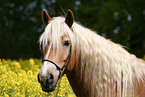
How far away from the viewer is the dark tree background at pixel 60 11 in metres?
16.5

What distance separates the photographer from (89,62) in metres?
2.42

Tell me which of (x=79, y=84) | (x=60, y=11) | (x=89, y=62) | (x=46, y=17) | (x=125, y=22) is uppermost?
(x=60, y=11)

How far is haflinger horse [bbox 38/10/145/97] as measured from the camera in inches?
91.7

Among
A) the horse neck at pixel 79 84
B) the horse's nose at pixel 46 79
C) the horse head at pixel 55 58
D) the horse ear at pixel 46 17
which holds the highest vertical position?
the horse ear at pixel 46 17

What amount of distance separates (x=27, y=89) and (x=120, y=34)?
14.4 metres

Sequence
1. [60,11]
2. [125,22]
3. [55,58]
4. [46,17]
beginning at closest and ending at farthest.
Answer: [55,58], [46,17], [60,11], [125,22]

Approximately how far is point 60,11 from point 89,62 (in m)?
12.8

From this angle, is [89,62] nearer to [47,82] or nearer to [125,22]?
[47,82]

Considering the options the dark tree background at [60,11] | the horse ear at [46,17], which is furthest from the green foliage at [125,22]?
the horse ear at [46,17]

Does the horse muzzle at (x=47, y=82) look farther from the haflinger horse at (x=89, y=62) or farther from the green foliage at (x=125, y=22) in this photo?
the green foliage at (x=125, y=22)

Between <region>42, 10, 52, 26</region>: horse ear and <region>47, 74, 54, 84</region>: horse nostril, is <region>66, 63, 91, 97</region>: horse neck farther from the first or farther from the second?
<region>42, 10, 52, 26</region>: horse ear

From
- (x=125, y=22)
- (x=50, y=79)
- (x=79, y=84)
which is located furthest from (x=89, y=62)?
(x=125, y=22)

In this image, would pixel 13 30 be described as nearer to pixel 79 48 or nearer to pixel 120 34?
pixel 120 34

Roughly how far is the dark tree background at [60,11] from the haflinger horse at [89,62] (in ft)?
41.0
